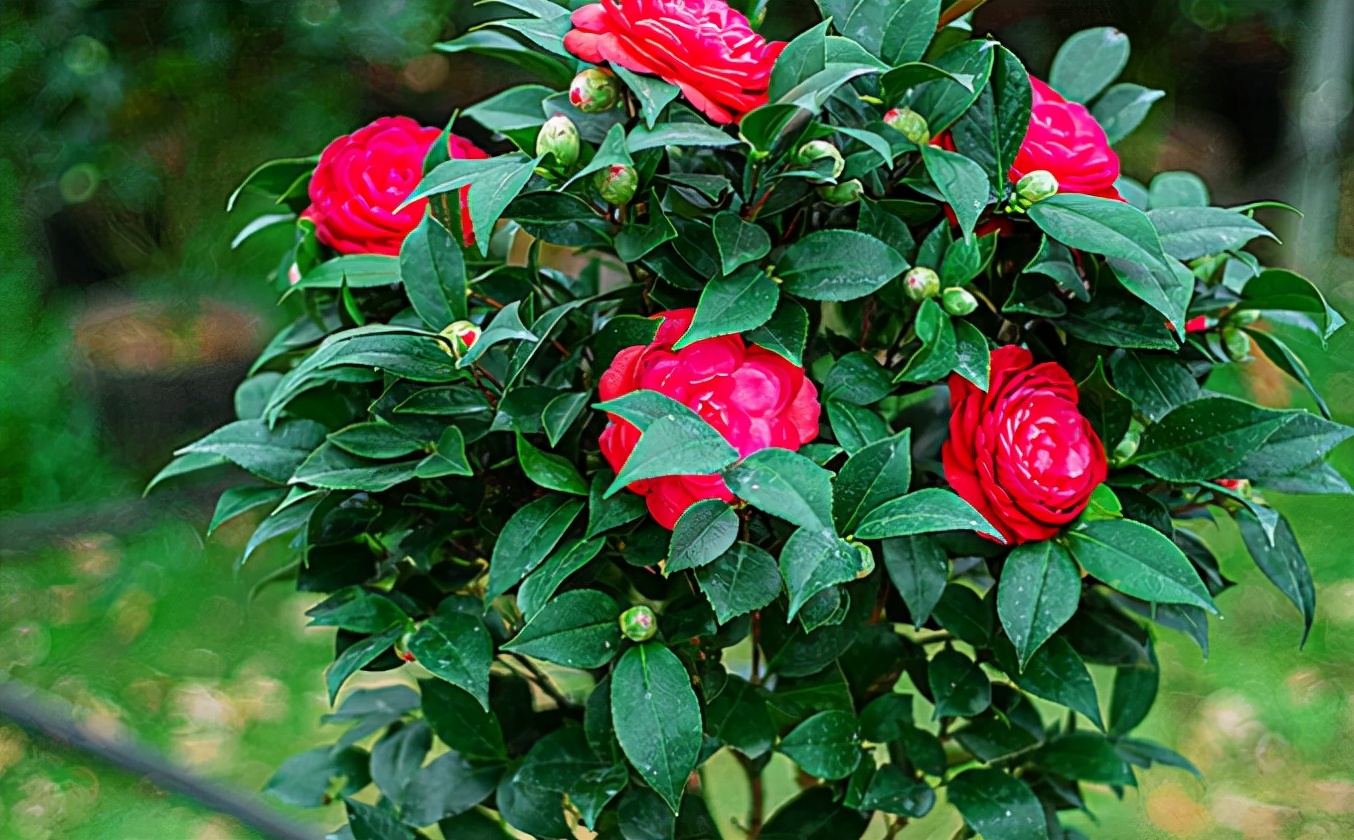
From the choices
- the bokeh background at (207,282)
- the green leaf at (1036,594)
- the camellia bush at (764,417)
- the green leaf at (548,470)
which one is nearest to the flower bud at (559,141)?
the camellia bush at (764,417)

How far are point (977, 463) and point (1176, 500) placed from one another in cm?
11

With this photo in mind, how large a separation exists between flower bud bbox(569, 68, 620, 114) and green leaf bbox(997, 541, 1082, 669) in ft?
0.73

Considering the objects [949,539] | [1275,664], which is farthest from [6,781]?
[1275,664]

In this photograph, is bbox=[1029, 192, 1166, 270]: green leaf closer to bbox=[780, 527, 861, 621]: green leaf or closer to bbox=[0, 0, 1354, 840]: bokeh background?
bbox=[780, 527, 861, 621]: green leaf

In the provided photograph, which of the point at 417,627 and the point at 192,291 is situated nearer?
the point at 417,627

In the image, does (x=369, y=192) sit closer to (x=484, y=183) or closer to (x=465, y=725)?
(x=484, y=183)

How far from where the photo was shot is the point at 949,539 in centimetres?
45

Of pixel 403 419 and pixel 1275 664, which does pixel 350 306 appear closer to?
pixel 403 419

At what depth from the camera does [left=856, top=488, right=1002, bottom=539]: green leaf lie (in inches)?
14.5

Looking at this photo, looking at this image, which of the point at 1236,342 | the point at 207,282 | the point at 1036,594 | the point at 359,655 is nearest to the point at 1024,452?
the point at 1036,594

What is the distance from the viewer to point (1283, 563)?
486mm

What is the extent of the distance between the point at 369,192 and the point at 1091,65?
1.14 ft

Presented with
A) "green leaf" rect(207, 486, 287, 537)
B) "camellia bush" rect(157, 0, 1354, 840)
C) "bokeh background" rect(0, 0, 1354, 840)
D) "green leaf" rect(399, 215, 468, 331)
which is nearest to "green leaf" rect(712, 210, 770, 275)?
"camellia bush" rect(157, 0, 1354, 840)

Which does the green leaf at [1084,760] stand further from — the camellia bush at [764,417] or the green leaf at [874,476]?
the green leaf at [874,476]
